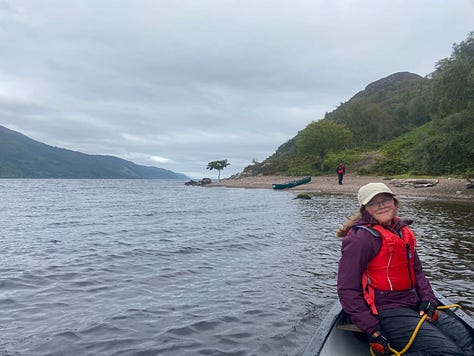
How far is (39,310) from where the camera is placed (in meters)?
7.87

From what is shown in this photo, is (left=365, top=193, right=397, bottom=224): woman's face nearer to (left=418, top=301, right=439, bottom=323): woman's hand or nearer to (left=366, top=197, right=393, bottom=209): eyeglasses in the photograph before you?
(left=366, top=197, right=393, bottom=209): eyeglasses

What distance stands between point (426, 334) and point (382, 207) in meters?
1.53

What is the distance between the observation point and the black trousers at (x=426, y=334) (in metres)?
4.09

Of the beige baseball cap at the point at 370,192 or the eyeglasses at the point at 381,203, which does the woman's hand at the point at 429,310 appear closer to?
the eyeglasses at the point at 381,203

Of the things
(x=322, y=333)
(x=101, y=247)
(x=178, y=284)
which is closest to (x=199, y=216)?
(x=101, y=247)

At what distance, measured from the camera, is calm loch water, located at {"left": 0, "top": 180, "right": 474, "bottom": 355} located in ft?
21.2

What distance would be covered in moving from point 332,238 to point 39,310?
455 inches

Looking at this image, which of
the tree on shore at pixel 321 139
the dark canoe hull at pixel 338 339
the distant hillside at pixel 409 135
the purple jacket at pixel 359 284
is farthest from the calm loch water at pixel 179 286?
the tree on shore at pixel 321 139

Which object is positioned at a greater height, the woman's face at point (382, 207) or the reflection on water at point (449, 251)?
the woman's face at point (382, 207)

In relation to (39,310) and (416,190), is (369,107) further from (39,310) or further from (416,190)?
(39,310)

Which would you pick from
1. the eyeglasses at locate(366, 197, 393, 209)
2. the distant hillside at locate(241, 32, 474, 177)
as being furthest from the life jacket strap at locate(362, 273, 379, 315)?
the distant hillside at locate(241, 32, 474, 177)

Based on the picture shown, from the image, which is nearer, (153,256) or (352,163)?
(153,256)

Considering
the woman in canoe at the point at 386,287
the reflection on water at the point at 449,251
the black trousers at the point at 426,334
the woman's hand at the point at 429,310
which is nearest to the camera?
the black trousers at the point at 426,334

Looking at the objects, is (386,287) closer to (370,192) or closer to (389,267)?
(389,267)
